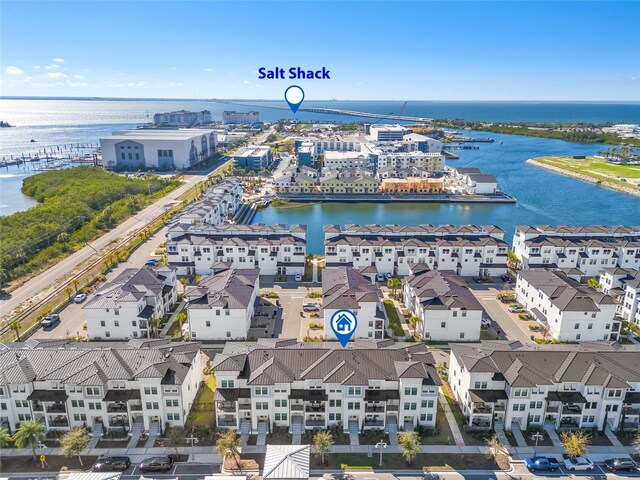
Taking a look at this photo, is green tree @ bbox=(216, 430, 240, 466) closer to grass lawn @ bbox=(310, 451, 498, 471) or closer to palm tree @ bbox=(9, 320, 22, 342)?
grass lawn @ bbox=(310, 451, 498, 471)

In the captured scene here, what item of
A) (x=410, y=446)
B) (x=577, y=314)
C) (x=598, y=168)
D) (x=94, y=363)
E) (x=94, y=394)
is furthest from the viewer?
(x=598, y=168)

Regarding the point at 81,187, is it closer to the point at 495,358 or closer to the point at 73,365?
the point at 73,365

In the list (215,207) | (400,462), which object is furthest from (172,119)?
(400,462)

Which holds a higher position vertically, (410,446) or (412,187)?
→ (412,187)

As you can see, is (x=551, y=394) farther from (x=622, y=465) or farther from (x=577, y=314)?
(x=577, y=314)

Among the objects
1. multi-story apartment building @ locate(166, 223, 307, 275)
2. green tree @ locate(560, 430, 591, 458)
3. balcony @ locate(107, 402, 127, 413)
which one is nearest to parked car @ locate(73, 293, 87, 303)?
multi-story apartment building @ locate(166, 223, 307, 275)

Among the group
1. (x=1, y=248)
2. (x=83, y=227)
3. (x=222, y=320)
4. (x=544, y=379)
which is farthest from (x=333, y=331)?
(x=83, y=227)
